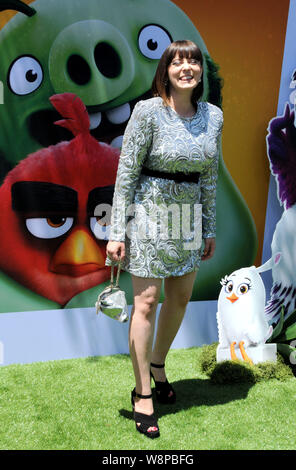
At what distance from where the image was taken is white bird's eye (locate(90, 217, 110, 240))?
3.09 meters

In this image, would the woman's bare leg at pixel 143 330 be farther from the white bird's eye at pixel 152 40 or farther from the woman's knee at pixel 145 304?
the white bird's eye at pixel 152 40

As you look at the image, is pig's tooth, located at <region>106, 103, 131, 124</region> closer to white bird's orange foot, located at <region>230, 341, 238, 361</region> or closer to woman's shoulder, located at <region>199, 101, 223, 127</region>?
woman's shoulder, located at <region>199, 101, 223, 127</region>

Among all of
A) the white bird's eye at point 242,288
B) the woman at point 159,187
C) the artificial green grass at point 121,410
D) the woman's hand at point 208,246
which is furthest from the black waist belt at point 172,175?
the artificial green grass at point 121,410

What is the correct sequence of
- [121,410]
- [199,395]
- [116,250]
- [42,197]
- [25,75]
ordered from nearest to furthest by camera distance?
[116,250], [121,410], [199,395], [25,75], [42,197]

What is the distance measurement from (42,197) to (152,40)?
1.24m

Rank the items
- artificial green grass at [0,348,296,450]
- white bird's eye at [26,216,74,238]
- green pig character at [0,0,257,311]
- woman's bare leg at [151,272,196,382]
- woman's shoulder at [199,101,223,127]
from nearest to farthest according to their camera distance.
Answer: artificial green grass at [0,348,296,450] < woman's shoulder at [199,101,223,127] < woman's bare leg at [151,272,196,382] < green pig character at [0,0,257,311] < white bird's eye at [26,216,74,238]

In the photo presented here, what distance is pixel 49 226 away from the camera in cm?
299

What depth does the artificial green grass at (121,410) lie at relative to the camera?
2049mm

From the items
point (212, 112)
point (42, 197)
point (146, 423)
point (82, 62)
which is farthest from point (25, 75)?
point (146, 423)

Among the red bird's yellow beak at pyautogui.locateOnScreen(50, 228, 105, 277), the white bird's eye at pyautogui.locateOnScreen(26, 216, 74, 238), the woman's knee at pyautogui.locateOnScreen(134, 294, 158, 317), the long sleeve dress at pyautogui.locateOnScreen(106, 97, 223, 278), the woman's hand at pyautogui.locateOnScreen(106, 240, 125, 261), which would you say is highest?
the long sleeve dress at pyautogui.locateOnScreen(106, 97, 223, 278)

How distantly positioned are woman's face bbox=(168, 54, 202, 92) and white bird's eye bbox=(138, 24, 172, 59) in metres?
1.04

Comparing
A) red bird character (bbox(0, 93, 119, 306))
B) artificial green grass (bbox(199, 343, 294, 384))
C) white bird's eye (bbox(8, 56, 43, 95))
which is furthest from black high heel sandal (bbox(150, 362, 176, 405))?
white bird's eye (bbox(8, 56, 43, 95))

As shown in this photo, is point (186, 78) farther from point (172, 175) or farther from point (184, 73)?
point (172, 175)

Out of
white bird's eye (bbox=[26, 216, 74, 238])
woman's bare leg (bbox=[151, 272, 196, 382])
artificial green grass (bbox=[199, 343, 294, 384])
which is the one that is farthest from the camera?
white bird's eye (bbox=[26, 216, 74, 238])
